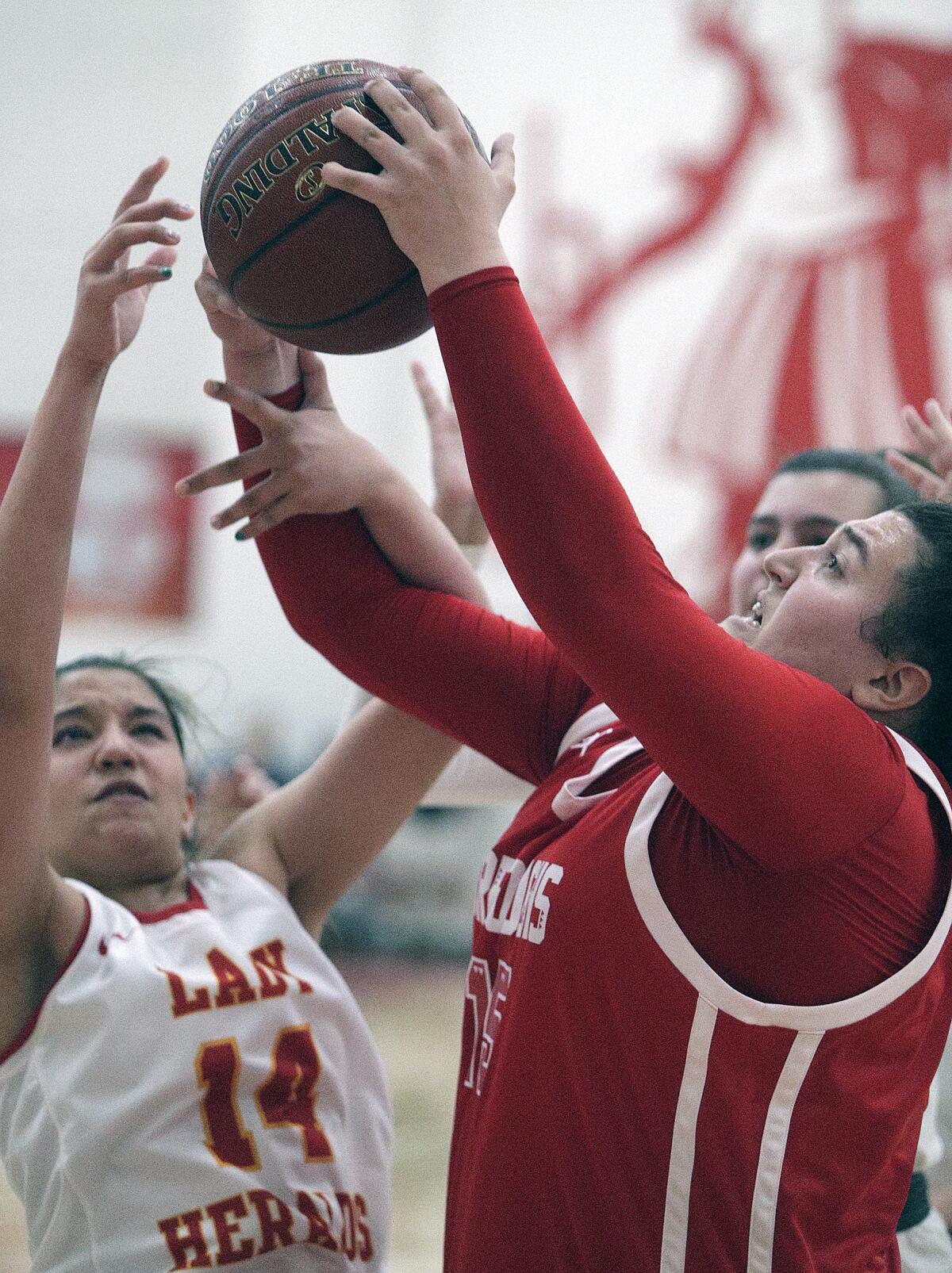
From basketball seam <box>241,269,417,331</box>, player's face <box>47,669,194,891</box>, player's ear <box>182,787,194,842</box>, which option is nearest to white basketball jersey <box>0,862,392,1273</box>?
player's face <box>47,669,194,891</box>

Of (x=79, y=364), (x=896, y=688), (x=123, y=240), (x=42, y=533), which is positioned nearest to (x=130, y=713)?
(x=42, y=533)

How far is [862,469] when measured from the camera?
201cm

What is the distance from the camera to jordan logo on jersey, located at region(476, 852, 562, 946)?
1.32 meters

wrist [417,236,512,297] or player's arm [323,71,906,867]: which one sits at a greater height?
wrist [417,236,512,297]

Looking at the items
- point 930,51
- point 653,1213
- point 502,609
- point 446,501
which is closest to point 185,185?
point 502,609

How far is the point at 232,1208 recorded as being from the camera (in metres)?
1.55

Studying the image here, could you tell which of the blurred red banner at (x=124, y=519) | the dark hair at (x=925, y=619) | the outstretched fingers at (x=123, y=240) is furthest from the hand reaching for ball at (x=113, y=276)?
the blurred red banner at (x=124, y=519)

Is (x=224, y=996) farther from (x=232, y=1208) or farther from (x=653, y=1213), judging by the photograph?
(x=653, y=1213)

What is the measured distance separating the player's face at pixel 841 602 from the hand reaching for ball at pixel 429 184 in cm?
46

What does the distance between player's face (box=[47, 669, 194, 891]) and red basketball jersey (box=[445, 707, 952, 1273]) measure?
71 centimetres

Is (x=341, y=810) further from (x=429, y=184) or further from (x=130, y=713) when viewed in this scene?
(x=429, y=184)

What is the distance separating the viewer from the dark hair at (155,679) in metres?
1.96

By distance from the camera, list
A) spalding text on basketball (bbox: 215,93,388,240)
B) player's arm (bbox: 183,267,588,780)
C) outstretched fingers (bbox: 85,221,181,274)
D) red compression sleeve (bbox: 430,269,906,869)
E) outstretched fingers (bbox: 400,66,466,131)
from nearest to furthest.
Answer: red compression sleeve (bbox: 430,269,906,869)
outstretched fingers (bbox: 400,66,466,131)
spalding text on basketball (bbox: 215,93,388,240)
outstretched fingers (bbox: 85,221,181,274)
player's arm (bbox: 183,267,588,780)

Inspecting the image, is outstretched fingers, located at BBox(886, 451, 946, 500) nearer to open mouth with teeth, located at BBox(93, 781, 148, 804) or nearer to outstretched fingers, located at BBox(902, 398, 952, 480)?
outstretched fingers, located at BBox(902, 398, 952, 480)
